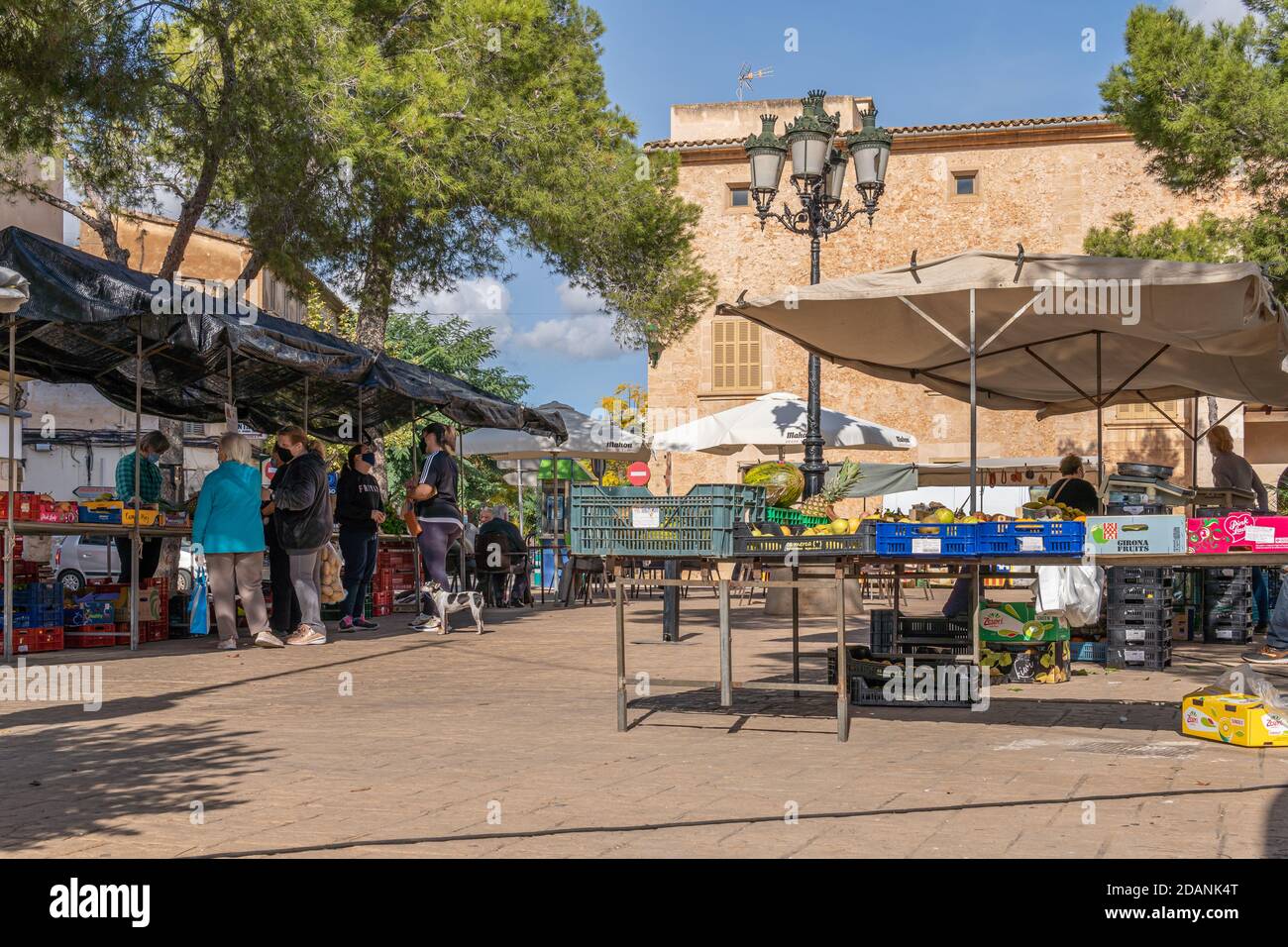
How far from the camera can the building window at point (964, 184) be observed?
34.5 meters

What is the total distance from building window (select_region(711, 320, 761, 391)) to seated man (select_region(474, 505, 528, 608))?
1653 cm

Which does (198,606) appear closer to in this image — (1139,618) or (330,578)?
(330,578)

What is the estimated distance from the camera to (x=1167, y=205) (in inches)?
1308

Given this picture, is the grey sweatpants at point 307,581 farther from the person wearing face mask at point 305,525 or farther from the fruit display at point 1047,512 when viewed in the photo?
the fruit display at point 1047,512

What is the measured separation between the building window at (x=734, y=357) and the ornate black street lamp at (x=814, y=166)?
65.5ft

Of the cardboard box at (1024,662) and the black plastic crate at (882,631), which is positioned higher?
the black plastic crate at (882,631)

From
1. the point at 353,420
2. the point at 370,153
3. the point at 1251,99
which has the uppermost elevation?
the point at 1251,99

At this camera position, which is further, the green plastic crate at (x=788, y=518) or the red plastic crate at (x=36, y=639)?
the red plastic crate at (x=36, y=639)

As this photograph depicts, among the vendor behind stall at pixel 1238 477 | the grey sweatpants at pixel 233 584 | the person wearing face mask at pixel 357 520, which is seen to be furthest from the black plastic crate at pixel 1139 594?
the person wearing face mask at pixel 357 520

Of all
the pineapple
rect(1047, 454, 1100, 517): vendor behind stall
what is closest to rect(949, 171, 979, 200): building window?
rect(1047, 454, 1100, 517): vendor behind stall

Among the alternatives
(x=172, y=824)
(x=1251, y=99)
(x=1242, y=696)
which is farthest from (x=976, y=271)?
(x=1251, y=99)

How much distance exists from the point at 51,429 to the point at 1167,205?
86.9 ft

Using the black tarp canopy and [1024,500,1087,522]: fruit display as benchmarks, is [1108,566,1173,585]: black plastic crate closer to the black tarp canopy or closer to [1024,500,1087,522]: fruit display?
[1024,500,1087,522]: fruit display

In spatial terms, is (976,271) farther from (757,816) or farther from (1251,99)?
(1251,99)
